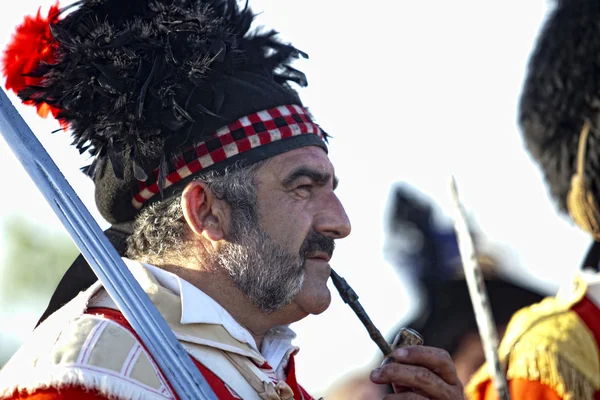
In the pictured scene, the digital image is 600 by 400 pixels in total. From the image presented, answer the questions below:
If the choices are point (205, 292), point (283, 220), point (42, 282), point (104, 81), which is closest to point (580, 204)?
point (283, 220)

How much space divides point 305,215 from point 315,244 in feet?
0.33

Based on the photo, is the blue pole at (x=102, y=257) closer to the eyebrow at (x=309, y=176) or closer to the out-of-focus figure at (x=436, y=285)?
the eyebrow at (x=309, y=176)

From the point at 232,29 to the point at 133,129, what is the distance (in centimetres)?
55

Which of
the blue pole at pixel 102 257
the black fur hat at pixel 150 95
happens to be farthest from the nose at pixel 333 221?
the blue pole at pixel 102 257

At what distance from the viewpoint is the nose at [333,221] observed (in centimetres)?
393

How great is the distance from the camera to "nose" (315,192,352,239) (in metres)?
3.93

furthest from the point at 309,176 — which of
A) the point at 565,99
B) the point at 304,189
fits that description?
the point at 565,99

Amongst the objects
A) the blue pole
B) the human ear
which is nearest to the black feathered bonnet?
the human ear

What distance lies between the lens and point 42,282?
16844 mm

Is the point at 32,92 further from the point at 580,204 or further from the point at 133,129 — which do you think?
the point at 580,204

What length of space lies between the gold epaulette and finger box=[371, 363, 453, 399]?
27.5 inches

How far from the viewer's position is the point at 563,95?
493 cm

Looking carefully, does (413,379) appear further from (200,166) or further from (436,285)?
(436,285)

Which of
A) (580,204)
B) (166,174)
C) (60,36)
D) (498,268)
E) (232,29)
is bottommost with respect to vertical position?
(498,268)
